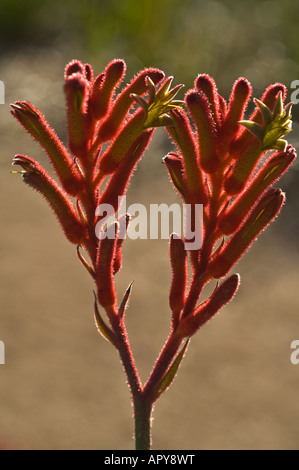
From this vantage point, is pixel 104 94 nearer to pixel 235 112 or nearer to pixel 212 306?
pixel 235 112

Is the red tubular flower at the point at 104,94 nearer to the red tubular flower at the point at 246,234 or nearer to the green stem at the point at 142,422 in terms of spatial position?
the red tubular flower at the point at 246,234

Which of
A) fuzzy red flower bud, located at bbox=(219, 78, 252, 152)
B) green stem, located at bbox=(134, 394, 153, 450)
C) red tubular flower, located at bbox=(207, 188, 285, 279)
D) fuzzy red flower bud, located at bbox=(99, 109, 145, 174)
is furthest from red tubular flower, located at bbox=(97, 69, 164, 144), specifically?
green stem, located at bbox=(134, 394, 153, 450)

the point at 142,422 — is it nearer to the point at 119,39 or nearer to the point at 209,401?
the point at 209,401

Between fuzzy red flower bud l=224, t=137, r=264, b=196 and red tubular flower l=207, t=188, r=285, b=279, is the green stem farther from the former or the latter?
fuzzy red flower bud l=224, t=137, r=264, b=196

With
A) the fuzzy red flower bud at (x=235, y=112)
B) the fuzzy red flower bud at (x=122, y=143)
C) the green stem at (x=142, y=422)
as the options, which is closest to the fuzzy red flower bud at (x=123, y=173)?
the fuzzy red flower bud at (x=122, y=143)

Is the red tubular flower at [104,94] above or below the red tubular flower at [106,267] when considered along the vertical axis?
above

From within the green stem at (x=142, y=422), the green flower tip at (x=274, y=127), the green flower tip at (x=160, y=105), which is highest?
the green flower tip at (x=160, y=105)
